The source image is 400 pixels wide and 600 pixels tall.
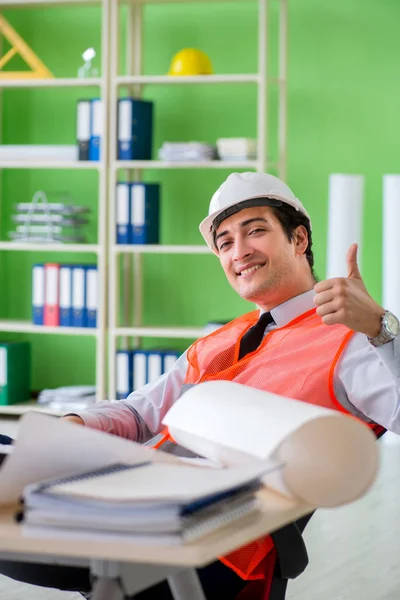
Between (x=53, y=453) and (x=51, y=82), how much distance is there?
4.26 meters

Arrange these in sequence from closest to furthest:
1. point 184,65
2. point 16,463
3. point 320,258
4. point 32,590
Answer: point 16,463
point 32,590
point 184,65
point 320,258

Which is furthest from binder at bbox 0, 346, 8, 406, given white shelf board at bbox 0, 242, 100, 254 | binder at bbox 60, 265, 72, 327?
white shelf board at bbox 0, 242, 100, 254

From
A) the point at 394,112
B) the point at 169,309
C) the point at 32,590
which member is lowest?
the point at 32,590

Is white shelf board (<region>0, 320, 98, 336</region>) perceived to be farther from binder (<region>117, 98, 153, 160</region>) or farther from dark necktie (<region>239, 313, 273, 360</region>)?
dark necktie (<region>239, 313, 273, 360</region>)

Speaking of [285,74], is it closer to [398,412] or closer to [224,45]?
[224,45]

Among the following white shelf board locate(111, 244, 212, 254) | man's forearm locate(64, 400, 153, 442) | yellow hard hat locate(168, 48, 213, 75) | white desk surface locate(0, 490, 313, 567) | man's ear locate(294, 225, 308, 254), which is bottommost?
man's forearm locate(64, 400, 153, 442)

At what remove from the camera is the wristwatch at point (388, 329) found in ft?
5.34

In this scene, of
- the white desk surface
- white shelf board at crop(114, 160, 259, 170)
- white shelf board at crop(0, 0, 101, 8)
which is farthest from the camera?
white shelf board at crop(0, 0, 101, 8)

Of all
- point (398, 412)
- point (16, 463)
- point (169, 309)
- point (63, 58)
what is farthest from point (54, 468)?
point (63, 58)

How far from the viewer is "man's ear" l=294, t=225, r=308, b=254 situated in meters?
2.13

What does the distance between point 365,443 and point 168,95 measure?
451cm

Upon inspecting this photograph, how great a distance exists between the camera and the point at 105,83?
503cm

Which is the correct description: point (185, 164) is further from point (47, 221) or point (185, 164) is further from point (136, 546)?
point (136, 546)

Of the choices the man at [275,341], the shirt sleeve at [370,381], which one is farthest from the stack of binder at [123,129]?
the shirt sleeve at [370,381]
